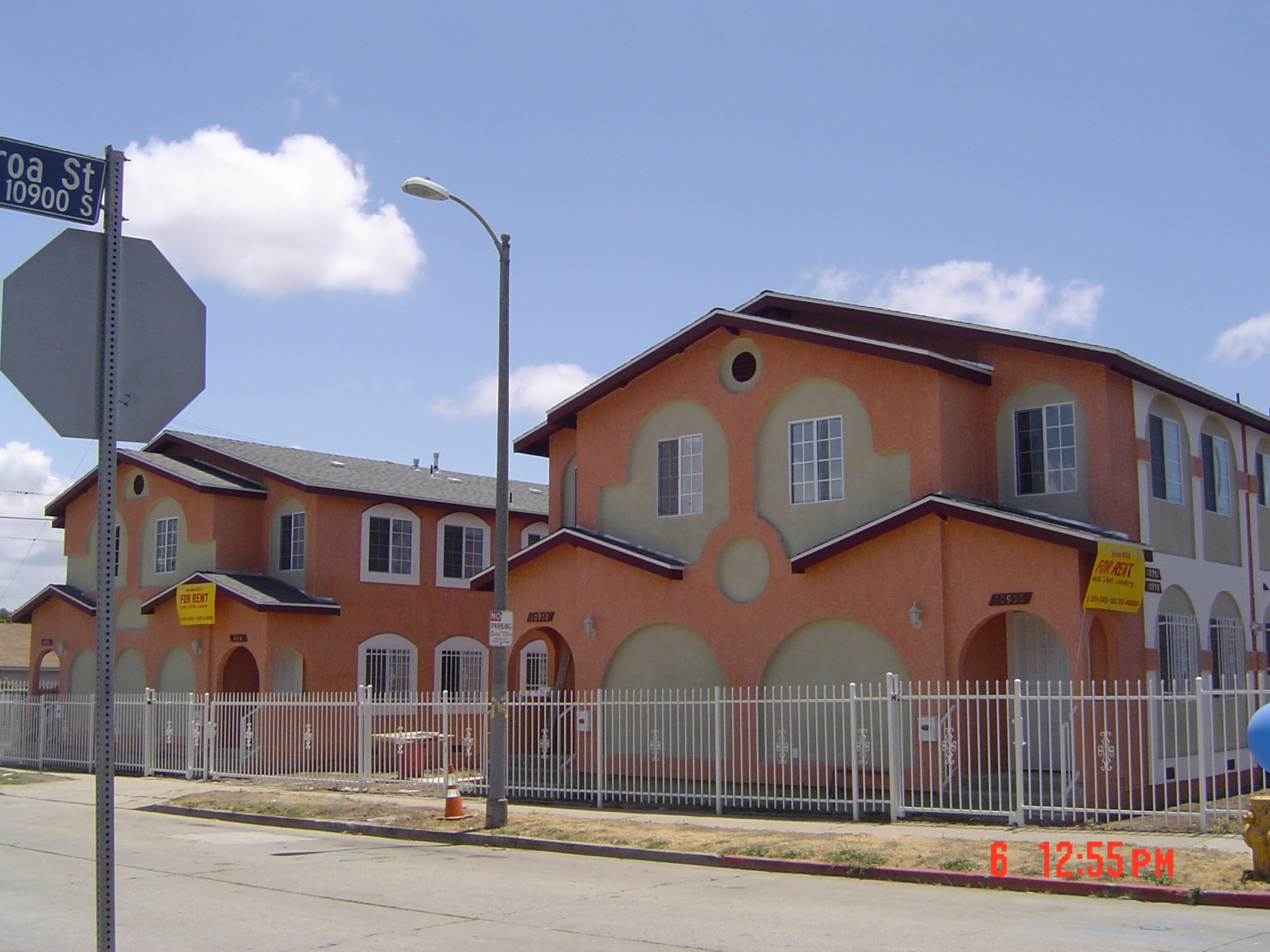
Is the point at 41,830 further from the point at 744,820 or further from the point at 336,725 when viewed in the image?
the point at 744,820

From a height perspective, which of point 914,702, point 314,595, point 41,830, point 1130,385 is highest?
point 1130,385

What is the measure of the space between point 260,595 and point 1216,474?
19757 mm

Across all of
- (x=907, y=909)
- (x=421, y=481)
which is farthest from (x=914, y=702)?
(x=421, y=481)

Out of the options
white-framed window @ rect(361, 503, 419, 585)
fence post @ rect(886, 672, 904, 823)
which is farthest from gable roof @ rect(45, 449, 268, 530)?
fence post @ rect(886, 672, 904, 823)

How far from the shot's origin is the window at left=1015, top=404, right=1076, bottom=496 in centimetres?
1953

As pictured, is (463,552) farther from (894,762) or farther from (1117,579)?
(1117,579)

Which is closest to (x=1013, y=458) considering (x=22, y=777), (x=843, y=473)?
(x=843, y=473)

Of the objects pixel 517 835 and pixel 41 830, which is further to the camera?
pixel 41 830

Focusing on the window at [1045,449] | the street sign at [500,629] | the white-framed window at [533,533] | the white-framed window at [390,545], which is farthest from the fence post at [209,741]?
the window at [1045,449]

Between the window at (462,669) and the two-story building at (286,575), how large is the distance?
5 centimetres

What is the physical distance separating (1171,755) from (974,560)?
4626 mm

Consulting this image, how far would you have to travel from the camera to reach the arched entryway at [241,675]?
3128 centimetres

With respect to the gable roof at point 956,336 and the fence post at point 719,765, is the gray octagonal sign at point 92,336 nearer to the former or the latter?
the fence post at point 719,765

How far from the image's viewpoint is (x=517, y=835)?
15.9 meters
